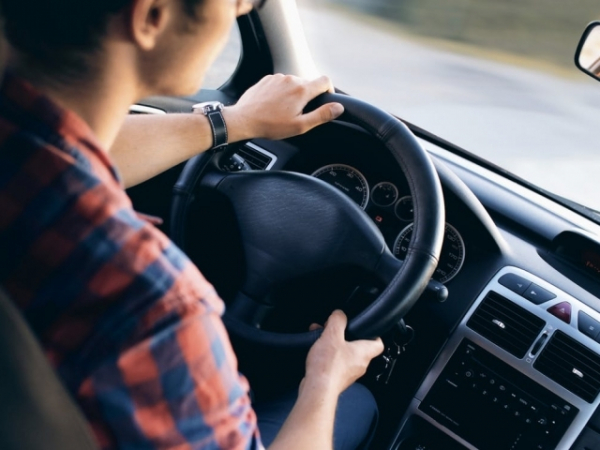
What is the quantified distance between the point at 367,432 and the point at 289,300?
1.51ft

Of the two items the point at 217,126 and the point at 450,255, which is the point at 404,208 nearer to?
the point at 450,255

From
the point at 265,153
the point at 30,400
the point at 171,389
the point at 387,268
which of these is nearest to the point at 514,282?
the point at 387,268

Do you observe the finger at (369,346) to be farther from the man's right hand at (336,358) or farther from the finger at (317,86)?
the finger at (317,86)

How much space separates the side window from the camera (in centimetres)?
254

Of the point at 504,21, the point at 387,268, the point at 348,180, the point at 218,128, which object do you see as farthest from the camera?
the point at 504,21

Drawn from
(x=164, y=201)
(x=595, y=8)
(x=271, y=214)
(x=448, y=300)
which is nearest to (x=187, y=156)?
(x=271, y=214)

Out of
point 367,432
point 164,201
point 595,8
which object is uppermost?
point 595,8

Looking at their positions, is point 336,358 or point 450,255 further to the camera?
point 450,255

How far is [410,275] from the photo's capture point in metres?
1.34

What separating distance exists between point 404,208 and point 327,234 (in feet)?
1.22

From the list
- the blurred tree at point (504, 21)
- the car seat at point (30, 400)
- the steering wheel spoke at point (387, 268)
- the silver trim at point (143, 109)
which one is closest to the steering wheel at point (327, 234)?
the steering wheel spoke at point (387, 268)

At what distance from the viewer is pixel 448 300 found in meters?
1.81

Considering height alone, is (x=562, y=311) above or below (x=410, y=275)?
below

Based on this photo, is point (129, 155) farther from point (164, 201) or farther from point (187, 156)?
point (164, 201)
